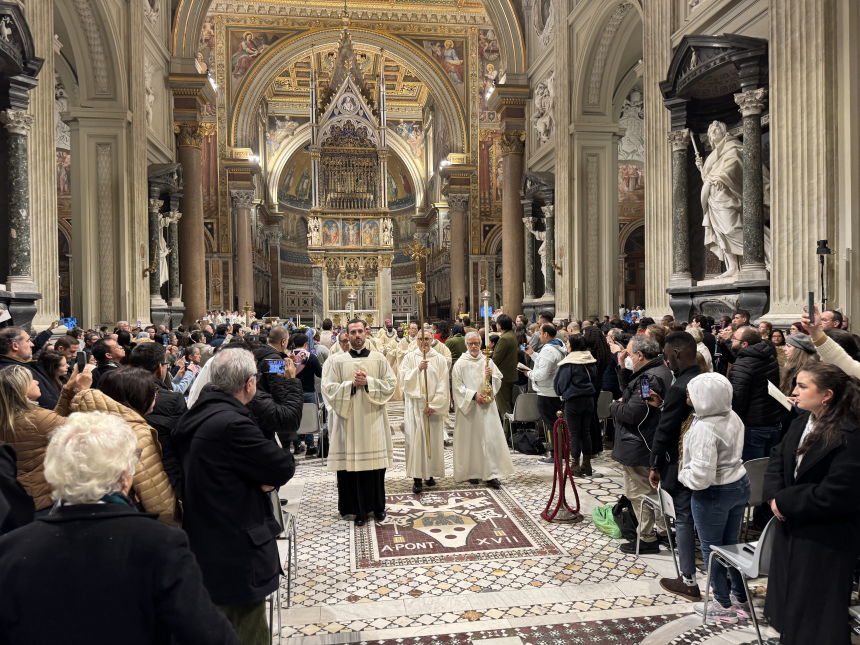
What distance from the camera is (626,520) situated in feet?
16.6

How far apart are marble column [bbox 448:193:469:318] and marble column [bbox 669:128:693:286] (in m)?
17.0

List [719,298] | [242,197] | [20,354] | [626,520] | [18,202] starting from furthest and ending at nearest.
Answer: [242,197]
[719,298]
[18,202]
[626,520]
[20,354]

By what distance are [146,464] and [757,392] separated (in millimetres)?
4358

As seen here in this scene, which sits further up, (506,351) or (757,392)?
(506,351)

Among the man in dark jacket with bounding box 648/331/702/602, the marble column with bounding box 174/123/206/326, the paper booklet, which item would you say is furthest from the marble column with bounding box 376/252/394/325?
the man in dark jacket with bounding box 648/331/702/602

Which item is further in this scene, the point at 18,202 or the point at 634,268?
the point at 634,268

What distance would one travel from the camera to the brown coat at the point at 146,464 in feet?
8.37

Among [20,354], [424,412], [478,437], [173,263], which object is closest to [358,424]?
[424,412]

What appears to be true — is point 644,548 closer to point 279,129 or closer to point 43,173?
point 43,173

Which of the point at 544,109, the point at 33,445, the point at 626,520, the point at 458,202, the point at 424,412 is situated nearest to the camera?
the point at 33,445

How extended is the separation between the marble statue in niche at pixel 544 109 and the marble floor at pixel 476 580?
11.8m

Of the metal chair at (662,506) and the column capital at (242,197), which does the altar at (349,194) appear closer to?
the column capital at (242,197)

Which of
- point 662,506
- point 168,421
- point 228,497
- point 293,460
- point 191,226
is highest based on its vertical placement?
point 191,226

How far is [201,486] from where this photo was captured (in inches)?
103
